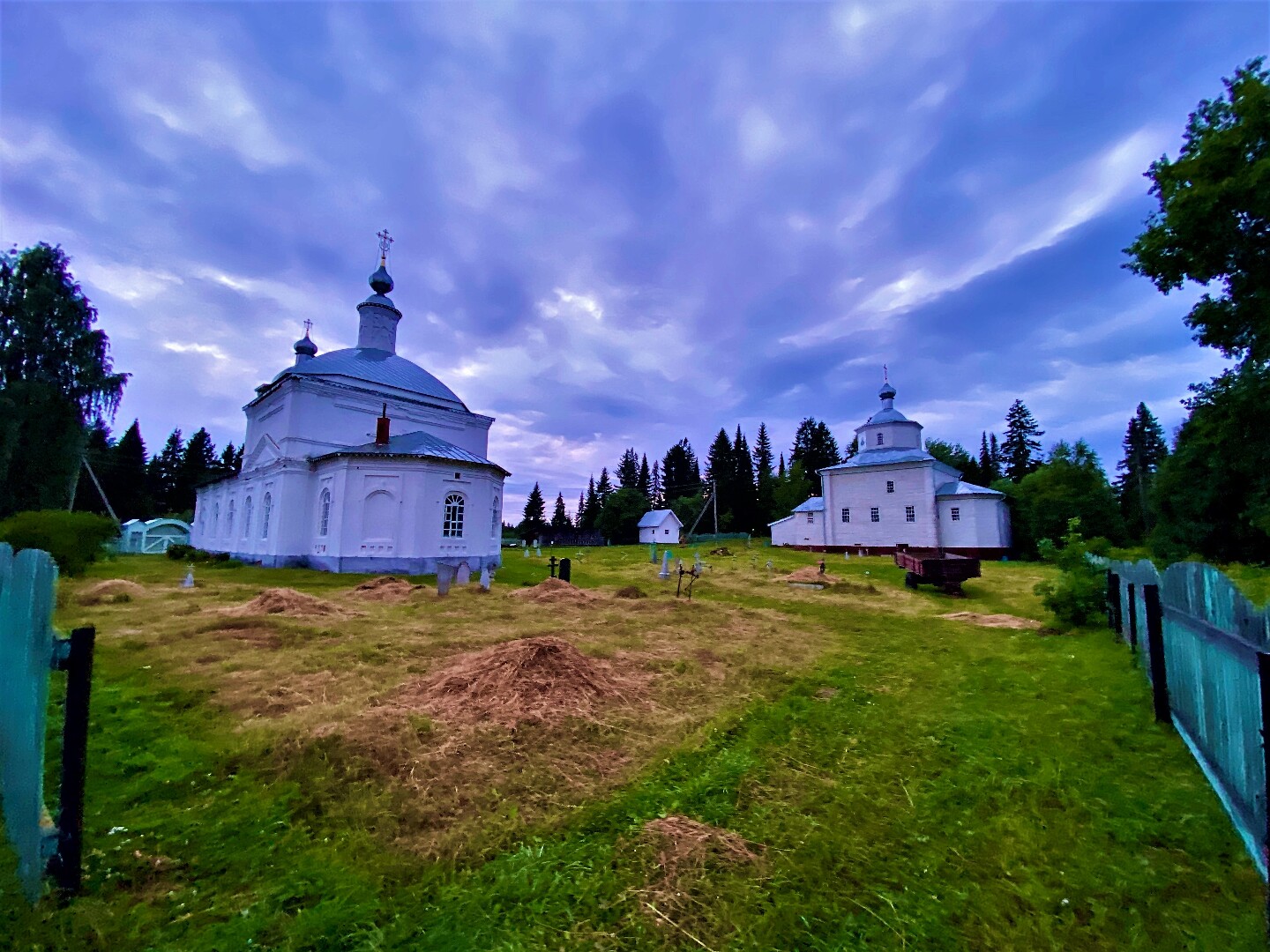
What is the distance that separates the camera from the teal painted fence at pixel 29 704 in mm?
2666

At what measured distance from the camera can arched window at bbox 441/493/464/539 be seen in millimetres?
22344

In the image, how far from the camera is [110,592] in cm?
1268

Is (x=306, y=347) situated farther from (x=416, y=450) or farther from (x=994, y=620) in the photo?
(x=994, y=620)

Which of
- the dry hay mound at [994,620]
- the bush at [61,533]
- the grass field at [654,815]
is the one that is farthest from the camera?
the bush at [61,533]

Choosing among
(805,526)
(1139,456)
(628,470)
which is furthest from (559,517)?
(1139,456)

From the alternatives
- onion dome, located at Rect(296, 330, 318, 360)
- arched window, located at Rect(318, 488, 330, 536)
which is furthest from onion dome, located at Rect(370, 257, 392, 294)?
arched window, located at Rect(318, 488, 330, 536)

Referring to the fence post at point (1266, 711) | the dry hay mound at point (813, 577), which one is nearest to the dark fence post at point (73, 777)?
the fence post at point (1266, 711)

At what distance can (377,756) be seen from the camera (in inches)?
173

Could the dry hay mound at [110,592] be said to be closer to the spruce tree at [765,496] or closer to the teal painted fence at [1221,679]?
the teal painted fence at [1221,679]

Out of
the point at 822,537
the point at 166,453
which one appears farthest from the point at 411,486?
the point at 166,453

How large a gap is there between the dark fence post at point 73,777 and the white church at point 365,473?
64.1ft

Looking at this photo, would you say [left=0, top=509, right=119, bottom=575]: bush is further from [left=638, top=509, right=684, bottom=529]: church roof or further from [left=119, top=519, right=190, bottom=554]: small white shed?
[left=638, top=509, right=684, bottom=529]: church roof

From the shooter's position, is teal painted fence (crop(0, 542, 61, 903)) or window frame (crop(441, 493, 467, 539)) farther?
window frame (crop(441, 493, 467, 539))

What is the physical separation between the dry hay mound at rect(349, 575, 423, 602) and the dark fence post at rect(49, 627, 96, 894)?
11.6 metres
